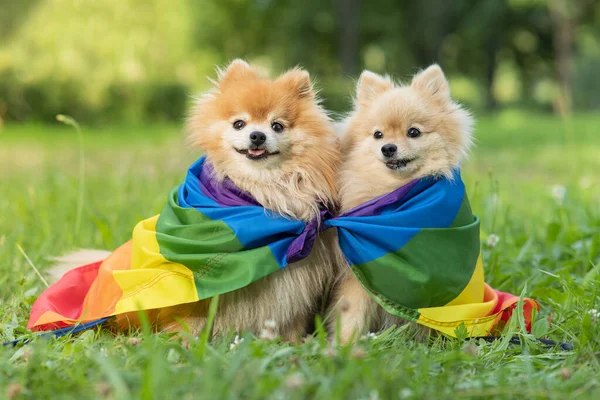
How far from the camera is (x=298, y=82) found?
3.10 metres

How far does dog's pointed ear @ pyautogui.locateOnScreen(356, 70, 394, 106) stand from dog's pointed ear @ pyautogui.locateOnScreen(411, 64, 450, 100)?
16cm

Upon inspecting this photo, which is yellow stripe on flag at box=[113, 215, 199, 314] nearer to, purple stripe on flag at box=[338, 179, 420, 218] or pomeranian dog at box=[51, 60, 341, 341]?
pomeranian dog at box=[51, 60, 341, 341]

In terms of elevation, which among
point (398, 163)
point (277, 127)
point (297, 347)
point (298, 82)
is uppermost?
point (298, 82)

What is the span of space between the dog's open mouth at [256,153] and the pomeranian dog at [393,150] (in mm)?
398

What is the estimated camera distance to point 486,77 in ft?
88.1

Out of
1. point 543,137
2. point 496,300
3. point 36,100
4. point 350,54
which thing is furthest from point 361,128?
point 350,54

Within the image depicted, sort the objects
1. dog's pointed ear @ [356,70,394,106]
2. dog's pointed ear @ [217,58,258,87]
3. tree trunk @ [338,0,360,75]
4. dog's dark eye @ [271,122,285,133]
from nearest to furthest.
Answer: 1. dog's dark eye @ [271,122,285,133]
2. dog's pointed ear @ [217,58,258,87]
3. dog's pointed ear @ [356,70,394,106]
4. tree trunk @ [338,0,360,75]

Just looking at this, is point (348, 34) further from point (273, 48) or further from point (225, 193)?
point (225, 193)

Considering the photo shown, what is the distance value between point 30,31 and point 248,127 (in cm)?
1217

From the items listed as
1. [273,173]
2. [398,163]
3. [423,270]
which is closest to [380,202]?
[398,163]

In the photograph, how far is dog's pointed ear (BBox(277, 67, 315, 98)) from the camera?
3.08m

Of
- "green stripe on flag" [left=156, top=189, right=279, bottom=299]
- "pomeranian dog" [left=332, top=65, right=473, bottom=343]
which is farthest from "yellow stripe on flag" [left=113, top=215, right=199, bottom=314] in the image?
"pomeranian dog" [left=332, top=65, right=473, bottom=343]

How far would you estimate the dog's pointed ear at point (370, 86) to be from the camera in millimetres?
3230

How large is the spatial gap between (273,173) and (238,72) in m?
0.56
